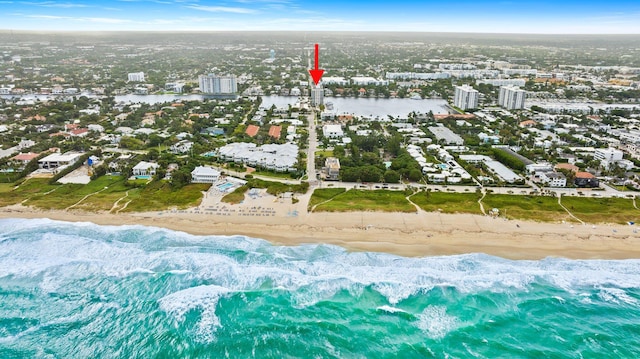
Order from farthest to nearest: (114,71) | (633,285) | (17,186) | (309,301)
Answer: (114,71)
(17,186)
(633,285)
(309,301)

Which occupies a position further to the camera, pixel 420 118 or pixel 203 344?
pixel 420 118

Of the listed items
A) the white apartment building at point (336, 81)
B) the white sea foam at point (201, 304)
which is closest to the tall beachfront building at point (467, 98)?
the white apartment building at point (336, 81)

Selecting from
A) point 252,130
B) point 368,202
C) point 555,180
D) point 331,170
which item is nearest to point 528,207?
point 555,180

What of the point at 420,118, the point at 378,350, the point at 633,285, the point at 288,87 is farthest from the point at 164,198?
the point at 288,87

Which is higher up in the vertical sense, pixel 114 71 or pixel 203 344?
pixel 114 71

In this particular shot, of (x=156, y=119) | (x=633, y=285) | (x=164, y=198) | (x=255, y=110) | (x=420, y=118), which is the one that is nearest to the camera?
(x=633, y=285)

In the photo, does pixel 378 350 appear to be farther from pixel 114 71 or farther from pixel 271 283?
pixel 114 71

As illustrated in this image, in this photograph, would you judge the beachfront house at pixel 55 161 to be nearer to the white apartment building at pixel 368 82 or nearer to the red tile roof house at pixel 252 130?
the red tile roof house at pixel 252 130

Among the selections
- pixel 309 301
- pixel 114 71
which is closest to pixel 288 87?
pixel 114 71
